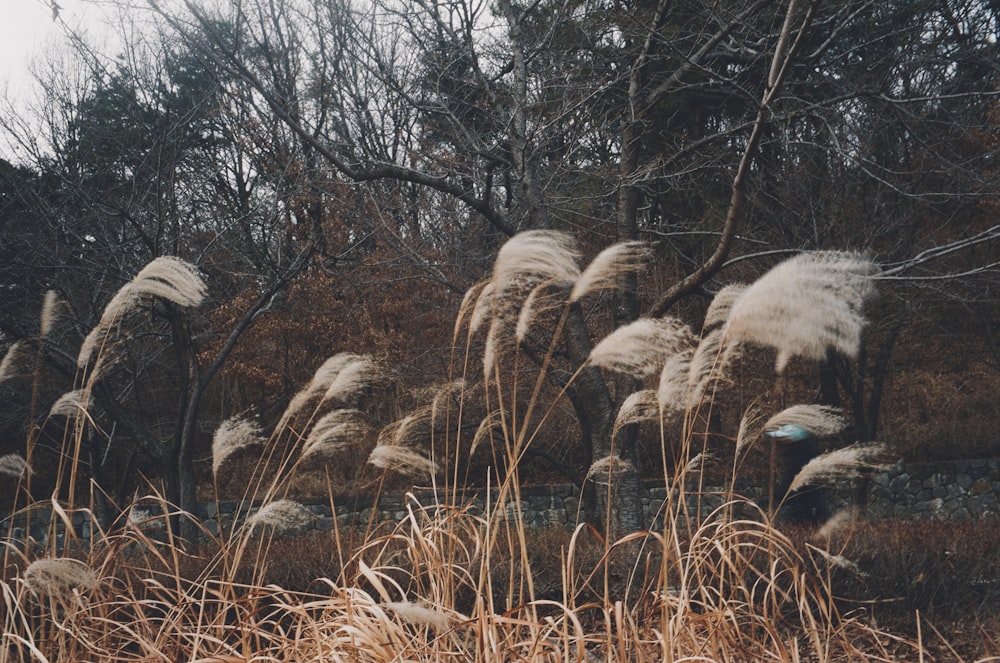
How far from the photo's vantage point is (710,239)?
14.8 metres

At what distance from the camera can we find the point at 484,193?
25.8 feet

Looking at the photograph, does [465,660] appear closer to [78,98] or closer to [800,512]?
[800,512]

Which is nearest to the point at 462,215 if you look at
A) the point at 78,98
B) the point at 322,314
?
the point at 322,314

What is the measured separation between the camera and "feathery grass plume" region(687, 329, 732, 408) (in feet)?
8.96

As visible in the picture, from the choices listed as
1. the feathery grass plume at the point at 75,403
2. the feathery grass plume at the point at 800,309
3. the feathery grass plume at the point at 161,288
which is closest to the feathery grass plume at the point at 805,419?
the feathery grass plume at the point at 800,309

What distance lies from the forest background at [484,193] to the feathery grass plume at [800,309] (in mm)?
2062

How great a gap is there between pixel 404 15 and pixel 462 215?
16.0 ft

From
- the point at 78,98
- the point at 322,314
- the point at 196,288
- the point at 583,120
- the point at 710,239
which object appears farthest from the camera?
the point at 322,314

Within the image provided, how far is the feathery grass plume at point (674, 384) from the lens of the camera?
9.77ft

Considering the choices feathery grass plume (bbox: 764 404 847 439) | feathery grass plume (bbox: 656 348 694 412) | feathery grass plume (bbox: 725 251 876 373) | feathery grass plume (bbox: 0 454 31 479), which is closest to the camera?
feathery grass plume (bbox: 725 251 876 373)

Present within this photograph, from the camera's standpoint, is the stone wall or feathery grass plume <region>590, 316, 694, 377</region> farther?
the stone wall

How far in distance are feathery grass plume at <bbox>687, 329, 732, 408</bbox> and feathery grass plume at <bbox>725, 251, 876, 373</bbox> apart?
207 millimetres

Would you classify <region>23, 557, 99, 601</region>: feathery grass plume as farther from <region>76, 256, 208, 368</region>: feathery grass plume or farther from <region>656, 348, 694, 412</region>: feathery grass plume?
<region>656, 348, 694, 412</region>: feathery grass plume

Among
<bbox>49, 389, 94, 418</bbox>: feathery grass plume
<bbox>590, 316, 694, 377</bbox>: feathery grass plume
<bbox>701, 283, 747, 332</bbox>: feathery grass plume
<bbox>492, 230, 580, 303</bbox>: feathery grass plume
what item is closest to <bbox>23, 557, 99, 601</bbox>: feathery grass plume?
<bbox>49, 389, 94, 418</bbox>: feathery grass plume
